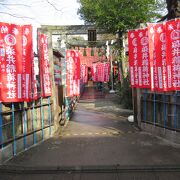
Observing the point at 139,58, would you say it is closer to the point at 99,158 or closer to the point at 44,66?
the point at 44,66

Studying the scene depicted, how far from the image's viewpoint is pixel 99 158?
28.6 ft

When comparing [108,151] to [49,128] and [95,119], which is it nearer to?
[49,128]

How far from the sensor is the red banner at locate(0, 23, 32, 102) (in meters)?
8.58

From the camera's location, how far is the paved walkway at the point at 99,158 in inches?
296

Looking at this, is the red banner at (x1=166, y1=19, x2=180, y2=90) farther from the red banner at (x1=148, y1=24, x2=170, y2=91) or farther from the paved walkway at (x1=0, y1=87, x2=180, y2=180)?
the paved walkway at (x1=0, y1=87, x2=180, y2=180)

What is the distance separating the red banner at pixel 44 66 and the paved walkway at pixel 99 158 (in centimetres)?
178

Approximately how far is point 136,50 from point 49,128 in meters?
4.45

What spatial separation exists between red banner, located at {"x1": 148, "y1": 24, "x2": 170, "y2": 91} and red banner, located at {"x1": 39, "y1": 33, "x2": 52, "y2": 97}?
373cm

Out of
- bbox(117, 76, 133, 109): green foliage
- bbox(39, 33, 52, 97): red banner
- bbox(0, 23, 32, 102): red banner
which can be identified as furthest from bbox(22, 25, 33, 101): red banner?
bbox(117, 76, 133, 109): green foliage

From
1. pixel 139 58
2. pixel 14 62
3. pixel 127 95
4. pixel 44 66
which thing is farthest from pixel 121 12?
pixel 14 62

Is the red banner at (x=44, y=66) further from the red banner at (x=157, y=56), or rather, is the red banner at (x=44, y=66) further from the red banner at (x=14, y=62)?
the red banner at (x=157, y=56)

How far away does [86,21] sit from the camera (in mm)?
23359

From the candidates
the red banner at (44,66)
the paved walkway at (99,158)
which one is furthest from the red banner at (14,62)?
the paved walkway at (99,158)

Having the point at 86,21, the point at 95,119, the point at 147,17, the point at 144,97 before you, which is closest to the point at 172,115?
the point at 144,97
